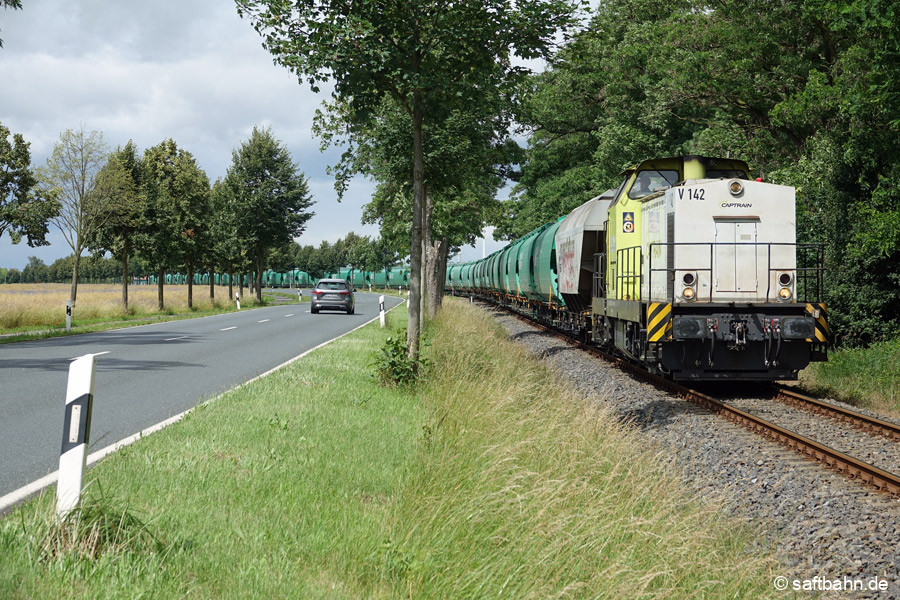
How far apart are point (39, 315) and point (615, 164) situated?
23.5 metres

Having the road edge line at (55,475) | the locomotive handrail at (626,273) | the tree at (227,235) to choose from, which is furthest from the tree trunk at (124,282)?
the road edge line at (55,475)

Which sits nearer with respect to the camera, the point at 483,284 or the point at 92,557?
the point at 92,557

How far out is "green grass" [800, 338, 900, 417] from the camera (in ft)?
35.8

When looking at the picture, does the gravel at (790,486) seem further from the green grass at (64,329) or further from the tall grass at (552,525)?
the green grass at (64,329)

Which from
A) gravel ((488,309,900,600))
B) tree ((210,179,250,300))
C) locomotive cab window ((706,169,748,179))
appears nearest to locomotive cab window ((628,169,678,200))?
locomotive cab window ((706,169,748,179))

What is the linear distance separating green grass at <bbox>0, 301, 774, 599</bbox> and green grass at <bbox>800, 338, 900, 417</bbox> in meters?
6.08

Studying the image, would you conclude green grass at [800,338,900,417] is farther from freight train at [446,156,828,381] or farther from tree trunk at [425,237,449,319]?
tree trunk at [425,237,449,319]

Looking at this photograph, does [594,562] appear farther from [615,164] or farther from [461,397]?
[615,164]

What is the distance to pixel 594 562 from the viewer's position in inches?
156

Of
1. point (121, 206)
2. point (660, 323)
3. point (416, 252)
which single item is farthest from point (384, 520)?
point (121, 206)

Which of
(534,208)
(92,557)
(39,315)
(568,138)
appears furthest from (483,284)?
(92,557)

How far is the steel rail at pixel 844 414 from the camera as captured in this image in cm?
791

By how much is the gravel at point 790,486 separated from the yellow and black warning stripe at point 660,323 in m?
0.92

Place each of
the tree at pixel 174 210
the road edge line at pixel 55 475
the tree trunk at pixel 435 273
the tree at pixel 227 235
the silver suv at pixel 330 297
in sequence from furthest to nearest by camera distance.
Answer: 1. the tree at pixel 227 235
2. the tree at pixel 174 210
3. the silver suv at pixel 330 297
4. the tree trunk at pixel 435 273
5. the road edge line at pixel 55 475
